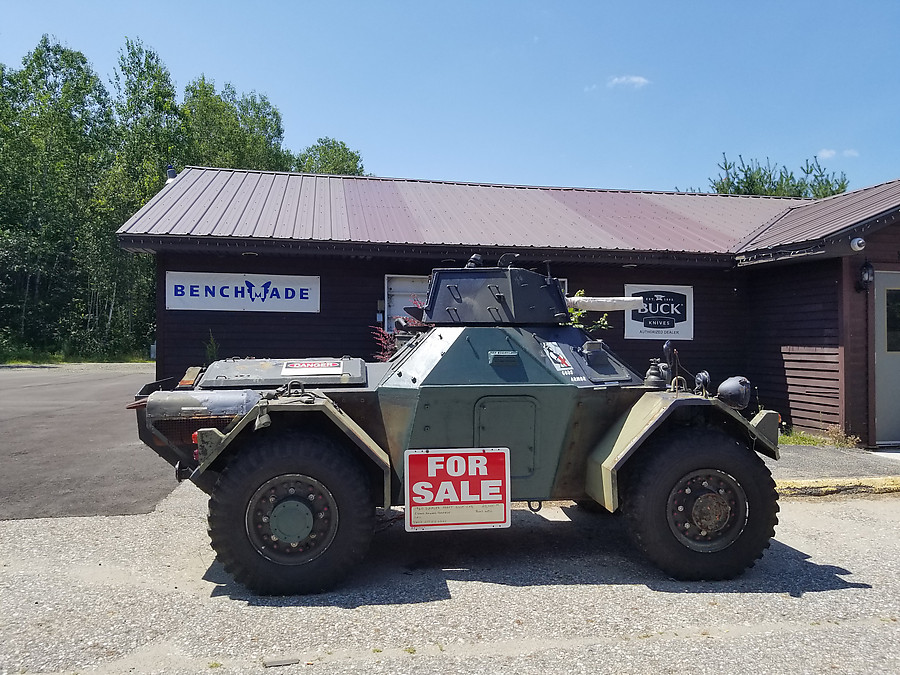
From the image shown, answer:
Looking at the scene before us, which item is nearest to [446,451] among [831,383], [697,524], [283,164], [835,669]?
[697,524]

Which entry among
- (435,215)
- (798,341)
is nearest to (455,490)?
(435,215)

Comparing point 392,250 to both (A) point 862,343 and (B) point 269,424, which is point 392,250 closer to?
(B) point 269,424

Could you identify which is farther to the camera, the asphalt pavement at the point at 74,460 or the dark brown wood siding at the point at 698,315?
the dark brown wood siding at the point at 698,315

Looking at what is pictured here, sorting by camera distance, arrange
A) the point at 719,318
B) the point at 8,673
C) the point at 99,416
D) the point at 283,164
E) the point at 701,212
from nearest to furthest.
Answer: the point at 8,673
the point at 719,318
the point at 99,416
the point at 701,212
the point at 283,164

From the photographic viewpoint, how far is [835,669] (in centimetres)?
328

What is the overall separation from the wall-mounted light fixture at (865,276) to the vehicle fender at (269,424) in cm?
814

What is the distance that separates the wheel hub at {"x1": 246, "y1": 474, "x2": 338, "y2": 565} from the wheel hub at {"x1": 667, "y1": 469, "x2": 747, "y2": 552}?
2262mm

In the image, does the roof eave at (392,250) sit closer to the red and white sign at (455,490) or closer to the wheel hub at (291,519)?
the red and white sign at (455,490)

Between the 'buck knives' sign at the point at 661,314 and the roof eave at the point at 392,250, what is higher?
the roof eave at the point at 392,250

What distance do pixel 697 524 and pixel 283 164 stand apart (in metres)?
41.5

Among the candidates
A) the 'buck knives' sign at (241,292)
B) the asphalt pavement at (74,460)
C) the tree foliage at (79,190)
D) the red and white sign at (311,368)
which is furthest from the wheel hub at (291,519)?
the tree foliage at (79,190)

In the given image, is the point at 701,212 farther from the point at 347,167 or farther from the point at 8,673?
the point at 347,167

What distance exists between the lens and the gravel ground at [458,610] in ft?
11.1

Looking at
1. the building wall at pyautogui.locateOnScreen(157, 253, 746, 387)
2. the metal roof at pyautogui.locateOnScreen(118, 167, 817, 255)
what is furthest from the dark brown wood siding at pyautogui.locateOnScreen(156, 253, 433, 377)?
the metal roof at pyautogui.locateOnScreen(118, 167, 817, 255)
